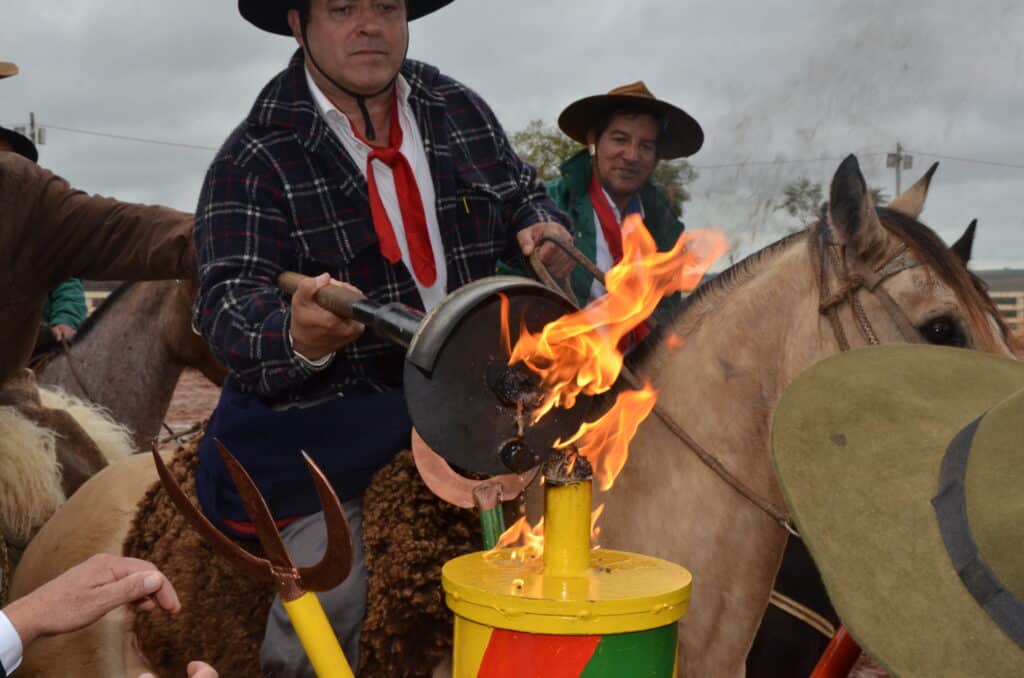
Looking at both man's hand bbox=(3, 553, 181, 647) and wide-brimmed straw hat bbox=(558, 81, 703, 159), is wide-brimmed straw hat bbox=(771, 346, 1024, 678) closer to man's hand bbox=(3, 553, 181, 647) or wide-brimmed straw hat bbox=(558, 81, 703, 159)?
man's hand bbox=(3, 553, 181, 647)

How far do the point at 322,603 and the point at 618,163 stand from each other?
322 centimetres

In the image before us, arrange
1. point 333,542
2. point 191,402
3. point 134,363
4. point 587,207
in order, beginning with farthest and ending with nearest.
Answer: point 191,402
point 134,363
point 587,207
point 333,542

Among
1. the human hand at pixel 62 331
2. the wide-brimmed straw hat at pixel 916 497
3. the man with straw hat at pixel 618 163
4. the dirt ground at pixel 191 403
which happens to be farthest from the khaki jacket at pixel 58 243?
the dirt ground at pixel 191 403

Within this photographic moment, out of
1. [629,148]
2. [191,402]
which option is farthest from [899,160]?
[191,402]

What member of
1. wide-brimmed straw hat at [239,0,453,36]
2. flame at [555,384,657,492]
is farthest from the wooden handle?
wide-brimmed straw hat at [239,0,453,36]

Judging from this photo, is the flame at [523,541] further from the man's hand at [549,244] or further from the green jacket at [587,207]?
the green jacket at [587,207]

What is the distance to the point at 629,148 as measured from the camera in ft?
17.0

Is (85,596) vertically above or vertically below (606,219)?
→ below

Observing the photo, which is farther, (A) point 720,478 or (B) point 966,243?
(B) point 966,243

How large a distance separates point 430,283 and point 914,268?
123cm

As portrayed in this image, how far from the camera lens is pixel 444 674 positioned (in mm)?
2471

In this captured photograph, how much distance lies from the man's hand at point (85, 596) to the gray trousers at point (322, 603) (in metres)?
0.50

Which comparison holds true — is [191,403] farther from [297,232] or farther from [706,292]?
[706,292]

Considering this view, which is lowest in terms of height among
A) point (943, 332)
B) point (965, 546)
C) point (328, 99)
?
point (965, 546)
